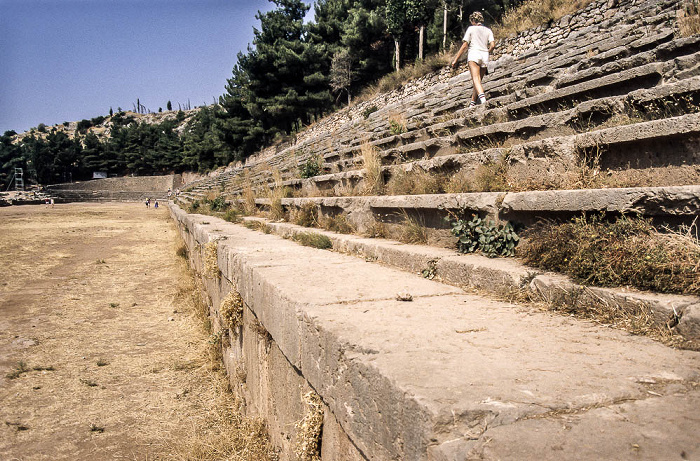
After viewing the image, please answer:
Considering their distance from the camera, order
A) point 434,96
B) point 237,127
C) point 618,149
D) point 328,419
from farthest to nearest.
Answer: point 237,127 → point 434,96 → point 618,149 → point 328,419

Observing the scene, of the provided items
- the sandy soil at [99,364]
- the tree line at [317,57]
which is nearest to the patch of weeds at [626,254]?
the sandy soil at [99,364]

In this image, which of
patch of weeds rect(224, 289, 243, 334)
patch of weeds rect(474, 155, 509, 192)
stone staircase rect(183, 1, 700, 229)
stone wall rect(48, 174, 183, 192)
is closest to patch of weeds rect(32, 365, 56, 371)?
patch of weeds rect(224, 289, 243, 334)

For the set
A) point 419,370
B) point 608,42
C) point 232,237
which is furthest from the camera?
point 608,42

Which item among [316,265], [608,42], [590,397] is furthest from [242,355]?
[608,42]

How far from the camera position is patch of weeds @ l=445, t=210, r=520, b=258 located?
267 cm

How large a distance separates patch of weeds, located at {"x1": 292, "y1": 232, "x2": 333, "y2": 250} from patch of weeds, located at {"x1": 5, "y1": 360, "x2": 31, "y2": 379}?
2.82 m

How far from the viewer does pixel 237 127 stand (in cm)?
3195

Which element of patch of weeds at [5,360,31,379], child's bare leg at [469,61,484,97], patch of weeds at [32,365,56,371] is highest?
child's bare leg at [469,61,484,97]

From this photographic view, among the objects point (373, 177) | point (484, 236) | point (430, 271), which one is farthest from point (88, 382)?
point (484, 236)

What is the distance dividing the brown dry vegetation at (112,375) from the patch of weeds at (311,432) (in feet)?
2.68

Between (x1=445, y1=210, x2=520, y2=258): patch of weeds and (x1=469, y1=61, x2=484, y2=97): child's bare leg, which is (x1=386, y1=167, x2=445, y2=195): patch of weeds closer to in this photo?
(x1=445, y1=210, x2=520, y2=258): patch of weeds

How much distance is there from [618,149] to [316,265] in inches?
82.6

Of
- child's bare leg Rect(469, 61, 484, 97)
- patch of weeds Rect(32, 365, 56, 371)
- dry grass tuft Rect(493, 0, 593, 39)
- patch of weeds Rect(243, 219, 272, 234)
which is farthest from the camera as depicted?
dry grass tuft Rect(493, 0, 593, 39)

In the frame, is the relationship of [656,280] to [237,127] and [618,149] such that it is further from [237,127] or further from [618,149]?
[237,127]
